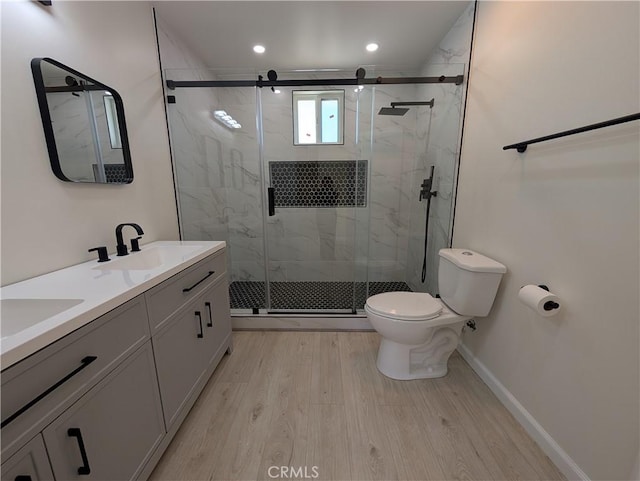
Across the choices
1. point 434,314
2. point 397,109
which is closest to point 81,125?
point 434,314

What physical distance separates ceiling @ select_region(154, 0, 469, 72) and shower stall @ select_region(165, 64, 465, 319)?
0.73ft

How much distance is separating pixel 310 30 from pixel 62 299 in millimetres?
2395

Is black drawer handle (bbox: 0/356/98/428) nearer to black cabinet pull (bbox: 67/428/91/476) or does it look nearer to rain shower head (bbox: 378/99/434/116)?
black cabinet pull (bbox: 67/428/91/476)

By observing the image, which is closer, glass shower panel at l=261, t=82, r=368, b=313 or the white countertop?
the white countertop

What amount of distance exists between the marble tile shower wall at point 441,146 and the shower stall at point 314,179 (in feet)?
0.06

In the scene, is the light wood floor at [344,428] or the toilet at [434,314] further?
the toilet at [434,314]

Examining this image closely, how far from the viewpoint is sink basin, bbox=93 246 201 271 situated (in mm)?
1307

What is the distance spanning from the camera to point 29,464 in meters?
0.60

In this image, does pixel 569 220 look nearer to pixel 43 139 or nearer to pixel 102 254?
pixel 102 254

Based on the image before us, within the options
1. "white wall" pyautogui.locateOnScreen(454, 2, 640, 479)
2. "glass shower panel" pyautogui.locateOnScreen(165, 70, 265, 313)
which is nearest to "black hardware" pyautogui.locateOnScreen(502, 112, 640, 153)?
Answer: "white wall" pyautogui.locateOnScreen(454, 2, 640, 479)

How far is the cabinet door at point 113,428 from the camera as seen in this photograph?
2.27 feet

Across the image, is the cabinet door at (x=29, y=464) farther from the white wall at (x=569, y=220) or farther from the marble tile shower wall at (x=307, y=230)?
the marble tile shower wall at (x=307, y=230)

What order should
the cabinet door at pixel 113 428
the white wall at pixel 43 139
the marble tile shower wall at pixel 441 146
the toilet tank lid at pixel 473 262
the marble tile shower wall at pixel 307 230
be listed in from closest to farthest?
the cabinet door at pixel 113 428, the white wall at pixel 43 139, the toilet tank lid at pixel 473 262, the marble tile shower wall at pixel 441 146, the marble tile shower wall at pixel 307 230

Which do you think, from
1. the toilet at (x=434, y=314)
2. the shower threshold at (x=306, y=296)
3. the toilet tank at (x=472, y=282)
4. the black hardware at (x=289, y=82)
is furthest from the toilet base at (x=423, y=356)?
the black hardware at (x=289, y=82)
